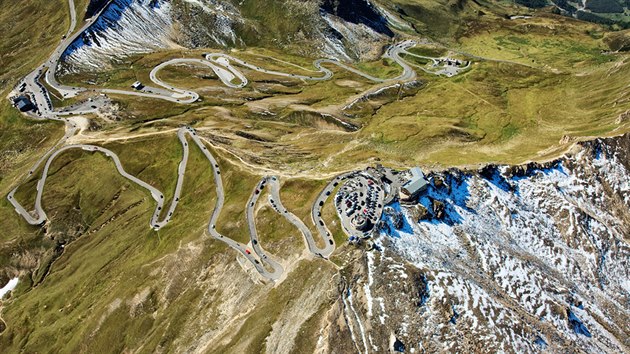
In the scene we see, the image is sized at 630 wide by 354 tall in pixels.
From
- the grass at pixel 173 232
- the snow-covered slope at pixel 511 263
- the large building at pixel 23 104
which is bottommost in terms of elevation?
the snow-covered slope at pixel 511 263

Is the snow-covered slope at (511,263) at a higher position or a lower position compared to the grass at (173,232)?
lower

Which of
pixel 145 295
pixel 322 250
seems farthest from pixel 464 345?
pixel 145 295

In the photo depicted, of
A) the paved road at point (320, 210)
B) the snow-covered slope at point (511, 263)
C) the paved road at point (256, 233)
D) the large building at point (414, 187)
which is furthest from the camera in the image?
the large building at point (414, 187)

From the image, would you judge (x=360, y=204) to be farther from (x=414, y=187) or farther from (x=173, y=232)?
(x=173, y=232)

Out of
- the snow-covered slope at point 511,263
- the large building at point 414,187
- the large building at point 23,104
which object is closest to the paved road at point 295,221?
the snow-covered slope at point 511,263

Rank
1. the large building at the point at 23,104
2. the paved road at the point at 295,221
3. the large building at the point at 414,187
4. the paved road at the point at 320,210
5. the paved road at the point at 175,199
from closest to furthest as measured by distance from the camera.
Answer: the paved road at the point at 295,221
the paved road at the point at 320,210
the large building at the point at 414,187
the paved road at the point at 175,199
the large building at the point at 23,104

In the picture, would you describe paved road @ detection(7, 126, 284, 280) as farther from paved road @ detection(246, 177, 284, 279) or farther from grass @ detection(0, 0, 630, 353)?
grass @ detection(0, 0, 630, 353)

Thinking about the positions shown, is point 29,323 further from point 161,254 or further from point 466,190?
point 466,190

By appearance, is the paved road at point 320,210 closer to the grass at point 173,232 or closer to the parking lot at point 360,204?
the grass at point 173,232
